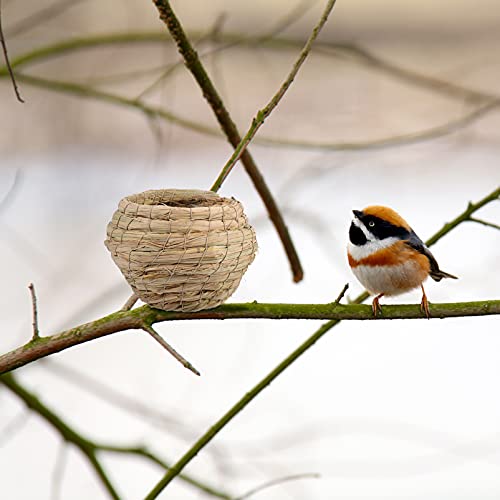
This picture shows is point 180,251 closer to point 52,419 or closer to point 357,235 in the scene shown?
point 357,235

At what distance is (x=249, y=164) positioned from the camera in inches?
28.8

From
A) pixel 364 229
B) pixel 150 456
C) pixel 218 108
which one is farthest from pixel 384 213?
pixel 150 456

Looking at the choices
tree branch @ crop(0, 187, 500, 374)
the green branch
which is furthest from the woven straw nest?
the green branch

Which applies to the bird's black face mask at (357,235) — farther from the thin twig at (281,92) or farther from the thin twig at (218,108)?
the thin twig at (281,92)

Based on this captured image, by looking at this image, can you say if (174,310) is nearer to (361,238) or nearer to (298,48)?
(361,238)

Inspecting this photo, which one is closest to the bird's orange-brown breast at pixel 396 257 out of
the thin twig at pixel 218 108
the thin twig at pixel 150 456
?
the thin twig at pixel 218 108

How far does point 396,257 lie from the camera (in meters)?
0.71

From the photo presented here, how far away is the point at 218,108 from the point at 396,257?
215mm

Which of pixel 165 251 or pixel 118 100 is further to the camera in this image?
pixel 118 100

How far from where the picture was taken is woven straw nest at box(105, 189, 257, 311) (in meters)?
0.52

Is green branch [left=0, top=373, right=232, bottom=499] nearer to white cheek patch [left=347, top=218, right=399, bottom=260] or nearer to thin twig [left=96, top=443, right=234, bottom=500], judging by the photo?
thin twig [left=96, top=443, right=234, bottom=500]

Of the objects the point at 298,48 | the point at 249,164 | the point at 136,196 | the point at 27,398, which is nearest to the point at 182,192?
the point at 136,196

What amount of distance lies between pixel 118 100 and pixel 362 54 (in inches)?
11.6

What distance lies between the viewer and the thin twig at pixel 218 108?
57 centimetres
